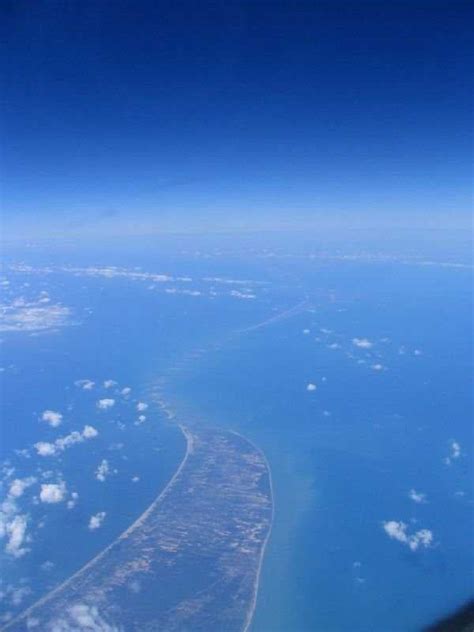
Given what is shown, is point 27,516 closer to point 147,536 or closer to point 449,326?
point 147,536

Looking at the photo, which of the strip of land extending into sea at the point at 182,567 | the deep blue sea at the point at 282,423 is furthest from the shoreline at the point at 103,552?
the deep blue sea at the point at 282,423

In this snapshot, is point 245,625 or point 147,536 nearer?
point 245,625

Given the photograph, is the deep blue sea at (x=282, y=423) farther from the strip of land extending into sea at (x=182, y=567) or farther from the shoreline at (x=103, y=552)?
the strip of land extending into sea at (x=182, y=567)

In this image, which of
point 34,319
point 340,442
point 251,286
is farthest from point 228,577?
point 251,286

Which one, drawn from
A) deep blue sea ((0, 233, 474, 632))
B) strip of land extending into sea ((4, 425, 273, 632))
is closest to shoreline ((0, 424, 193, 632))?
strip of land extending into sea ((4, 425, 273, 632))

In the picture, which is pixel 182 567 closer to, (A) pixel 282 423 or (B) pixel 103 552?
(B) pixel 103 552
